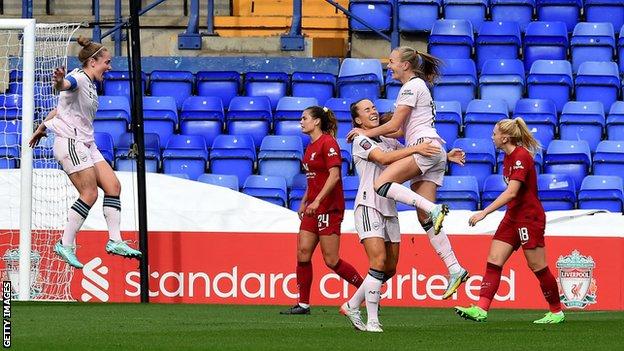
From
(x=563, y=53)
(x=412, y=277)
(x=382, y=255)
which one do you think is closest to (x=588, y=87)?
(x=563, y=53)

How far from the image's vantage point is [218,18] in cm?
2327

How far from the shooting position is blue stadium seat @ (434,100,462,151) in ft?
65.3

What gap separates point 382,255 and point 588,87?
410 inches

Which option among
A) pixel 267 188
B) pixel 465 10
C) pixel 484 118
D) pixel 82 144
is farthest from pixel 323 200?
pixel 465 10

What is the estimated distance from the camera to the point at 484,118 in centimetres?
2000

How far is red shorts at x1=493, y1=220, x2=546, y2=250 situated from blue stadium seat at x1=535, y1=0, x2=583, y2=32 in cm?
1024

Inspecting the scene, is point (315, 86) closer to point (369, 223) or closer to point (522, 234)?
point (522, 234)

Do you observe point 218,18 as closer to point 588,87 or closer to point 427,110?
point 588,87

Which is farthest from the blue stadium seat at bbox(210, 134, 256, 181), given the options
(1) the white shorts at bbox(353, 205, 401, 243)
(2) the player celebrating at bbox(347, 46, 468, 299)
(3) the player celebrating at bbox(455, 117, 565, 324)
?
(1) the white shorts at bbox(353, 205, 401, 243)

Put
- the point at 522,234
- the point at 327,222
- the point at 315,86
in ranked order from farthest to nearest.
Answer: the point at 315,86 → the point at 327,222 → the point at 522,234

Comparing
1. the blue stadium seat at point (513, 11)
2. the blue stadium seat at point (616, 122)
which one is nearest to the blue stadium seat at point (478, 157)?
the blue stadium seat at point (616, 122)

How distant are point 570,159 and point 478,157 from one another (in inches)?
45.4

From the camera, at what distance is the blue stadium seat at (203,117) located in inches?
824

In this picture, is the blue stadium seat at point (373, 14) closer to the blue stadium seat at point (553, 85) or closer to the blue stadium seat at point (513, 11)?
the blue stadium seat at point (513, 11)
